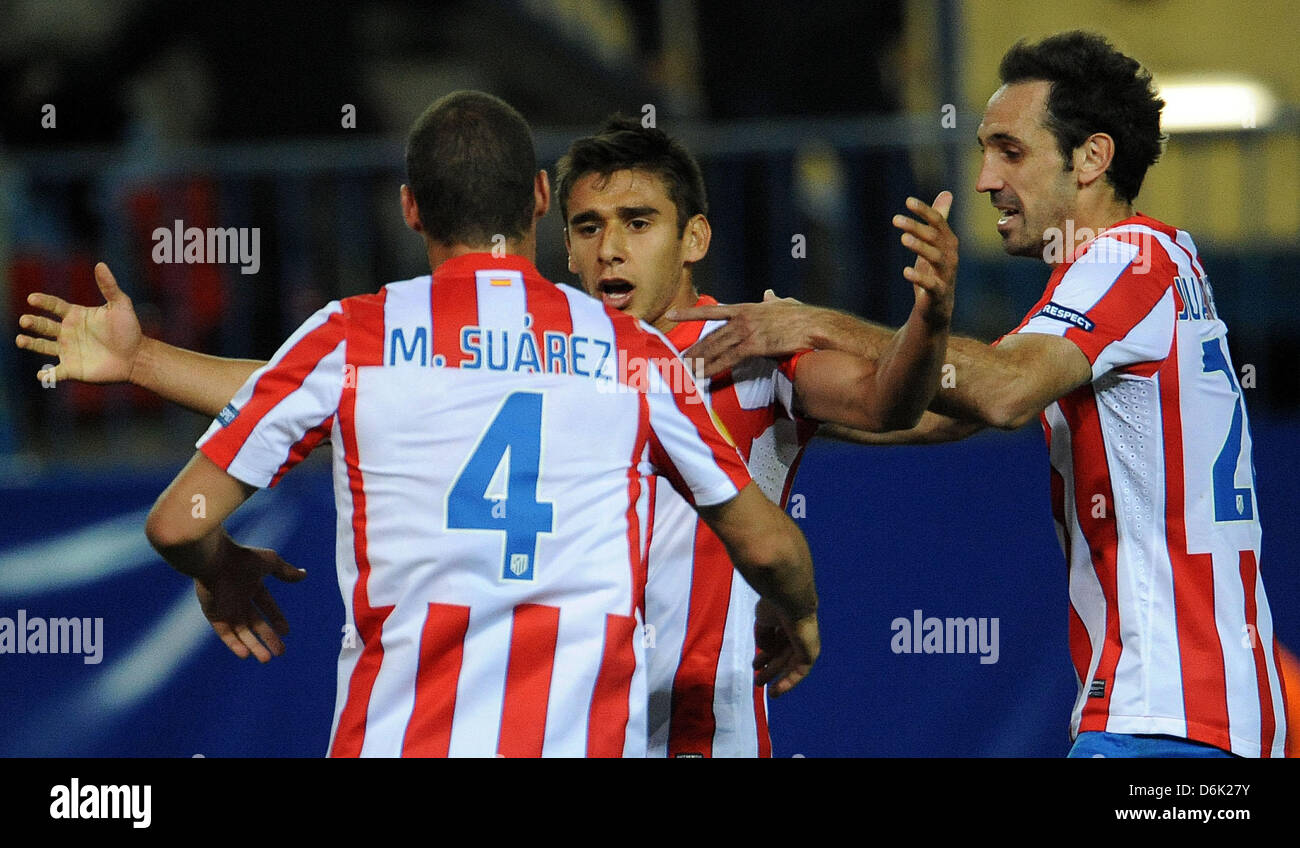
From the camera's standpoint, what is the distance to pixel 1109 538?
3.72 meters

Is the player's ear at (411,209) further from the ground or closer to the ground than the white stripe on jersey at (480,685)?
further from the ground

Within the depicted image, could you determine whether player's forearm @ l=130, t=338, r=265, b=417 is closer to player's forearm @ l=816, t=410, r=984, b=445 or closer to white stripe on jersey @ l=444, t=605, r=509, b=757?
white stripe on jersey @ l=444, t=605, r=509, b=757

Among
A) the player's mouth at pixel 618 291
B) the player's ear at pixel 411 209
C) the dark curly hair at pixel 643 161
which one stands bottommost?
the player's mouth at pixel 618 291

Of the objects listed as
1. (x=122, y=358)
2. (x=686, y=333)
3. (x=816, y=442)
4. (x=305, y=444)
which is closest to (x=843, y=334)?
(x=686, y=333)

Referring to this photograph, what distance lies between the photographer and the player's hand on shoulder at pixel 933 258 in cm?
314

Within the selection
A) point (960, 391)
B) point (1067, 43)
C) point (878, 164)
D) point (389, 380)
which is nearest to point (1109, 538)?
point (960, 391)

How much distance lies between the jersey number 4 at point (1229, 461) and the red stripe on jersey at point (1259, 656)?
11 cm

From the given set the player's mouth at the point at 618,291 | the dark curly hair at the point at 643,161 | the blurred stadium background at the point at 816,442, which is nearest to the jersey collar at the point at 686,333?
the player's mouth at the point at 618,291

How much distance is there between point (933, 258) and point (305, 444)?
134 cm

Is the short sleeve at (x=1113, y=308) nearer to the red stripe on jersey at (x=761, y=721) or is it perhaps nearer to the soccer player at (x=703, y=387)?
the soccer player at (x=703, y=387)

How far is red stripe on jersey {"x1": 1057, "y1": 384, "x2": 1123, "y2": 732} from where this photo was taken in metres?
3.68

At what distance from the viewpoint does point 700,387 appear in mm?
3879

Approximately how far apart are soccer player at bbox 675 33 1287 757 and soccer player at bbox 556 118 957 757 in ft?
0.57

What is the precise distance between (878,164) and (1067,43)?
305cm
